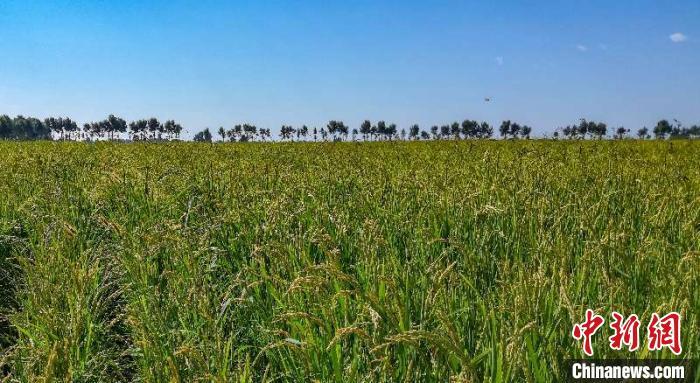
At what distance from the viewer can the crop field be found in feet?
6.95

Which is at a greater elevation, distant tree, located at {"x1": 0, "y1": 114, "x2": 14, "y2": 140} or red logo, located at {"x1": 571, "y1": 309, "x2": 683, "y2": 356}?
distant tree, located at {"x1": 0, "y1": 114, "x2": 14, "y2": 140}

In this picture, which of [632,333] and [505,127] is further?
[505,127]

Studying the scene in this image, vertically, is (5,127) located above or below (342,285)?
above

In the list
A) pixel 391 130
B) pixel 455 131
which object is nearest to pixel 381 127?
pixel 391 130

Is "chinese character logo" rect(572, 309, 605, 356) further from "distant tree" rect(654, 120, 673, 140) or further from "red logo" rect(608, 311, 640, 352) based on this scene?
"distant tree" rect(654, 120, 673, 140)

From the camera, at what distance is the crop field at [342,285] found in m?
2.12

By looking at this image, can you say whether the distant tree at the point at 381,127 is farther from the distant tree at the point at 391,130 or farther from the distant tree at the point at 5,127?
the distant tree at the point at 5,127

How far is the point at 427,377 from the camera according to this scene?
2143 millimetres

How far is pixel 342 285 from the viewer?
9.68 feet

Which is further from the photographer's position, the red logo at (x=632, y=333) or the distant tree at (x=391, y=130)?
the distant tree at (x=391, y=130)

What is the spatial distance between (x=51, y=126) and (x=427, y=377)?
212980 millimetres

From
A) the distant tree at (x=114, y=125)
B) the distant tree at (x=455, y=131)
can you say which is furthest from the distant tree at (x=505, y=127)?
the distant tree at (x=114, y=125)

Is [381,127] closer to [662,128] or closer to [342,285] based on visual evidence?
[662,128]

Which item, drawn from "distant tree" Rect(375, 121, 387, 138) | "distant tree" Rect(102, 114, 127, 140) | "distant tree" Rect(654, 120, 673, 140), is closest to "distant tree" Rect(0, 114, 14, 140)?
"distant tree" Rect(102, 114, 127, 140)
